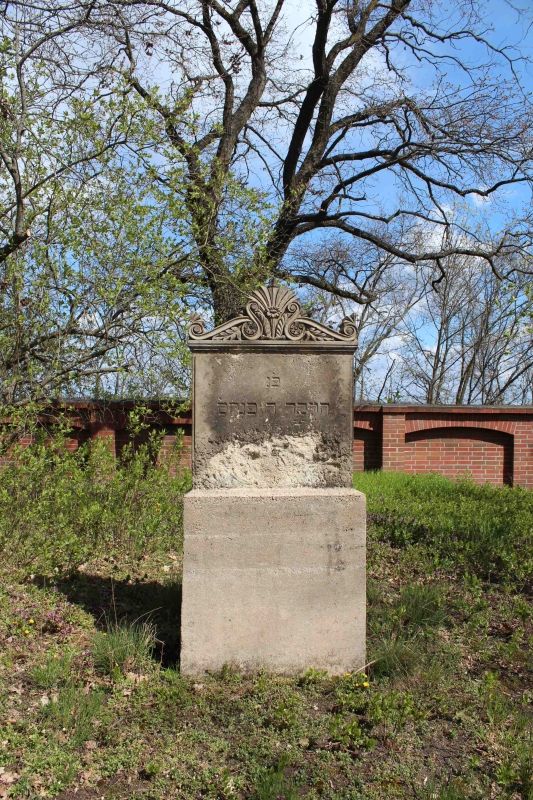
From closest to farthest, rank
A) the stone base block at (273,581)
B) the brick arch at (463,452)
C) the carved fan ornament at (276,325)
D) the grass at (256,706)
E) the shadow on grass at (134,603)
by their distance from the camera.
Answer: the grass at (256,706) < the stone base block at (273,581) < the carved fan ornament at (276,325) < the shadow on grass at (134,603) < the brick arch at (463,452)

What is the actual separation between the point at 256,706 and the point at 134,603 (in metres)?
1.80

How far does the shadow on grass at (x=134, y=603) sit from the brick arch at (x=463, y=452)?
27.0 ft

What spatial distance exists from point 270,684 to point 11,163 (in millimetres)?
5680

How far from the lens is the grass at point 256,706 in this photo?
9.38ft

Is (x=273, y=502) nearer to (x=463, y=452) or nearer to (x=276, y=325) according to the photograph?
(x=276, y=325)

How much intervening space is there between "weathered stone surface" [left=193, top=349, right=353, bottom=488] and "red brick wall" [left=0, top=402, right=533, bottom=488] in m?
8.42

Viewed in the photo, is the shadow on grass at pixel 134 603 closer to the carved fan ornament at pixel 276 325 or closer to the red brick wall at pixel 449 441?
the carved fan ornament at pixel 276 325

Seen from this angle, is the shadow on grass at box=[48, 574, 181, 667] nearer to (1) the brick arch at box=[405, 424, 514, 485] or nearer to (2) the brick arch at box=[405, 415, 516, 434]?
(2) the brick arch at box=[405, 415, 516, 434]

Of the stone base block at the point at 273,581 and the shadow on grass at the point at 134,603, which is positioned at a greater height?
the stone base block at the point at 273,581

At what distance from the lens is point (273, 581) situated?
12.8 feet

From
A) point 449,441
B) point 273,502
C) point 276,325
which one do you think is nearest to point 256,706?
point 273,502

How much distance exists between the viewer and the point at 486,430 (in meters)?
12.8

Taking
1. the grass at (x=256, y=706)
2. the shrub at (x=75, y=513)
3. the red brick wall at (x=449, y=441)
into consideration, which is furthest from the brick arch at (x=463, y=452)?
the grass at (x=256, y=706)

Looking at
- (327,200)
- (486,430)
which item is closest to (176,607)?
(486,430)
